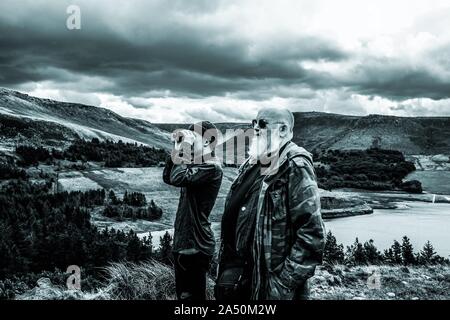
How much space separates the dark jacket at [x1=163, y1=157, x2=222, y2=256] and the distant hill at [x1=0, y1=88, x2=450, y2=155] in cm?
1914

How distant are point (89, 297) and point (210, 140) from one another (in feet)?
7.55

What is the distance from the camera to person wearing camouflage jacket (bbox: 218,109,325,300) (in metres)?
2.78

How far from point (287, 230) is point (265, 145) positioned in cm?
54

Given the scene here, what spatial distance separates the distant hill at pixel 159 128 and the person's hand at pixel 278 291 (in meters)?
20.6

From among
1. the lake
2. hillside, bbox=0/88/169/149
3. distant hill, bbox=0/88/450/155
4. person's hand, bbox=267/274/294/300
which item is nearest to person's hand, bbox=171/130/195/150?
person's hand, bbox=267/274/294/300

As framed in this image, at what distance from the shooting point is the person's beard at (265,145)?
3.04 m

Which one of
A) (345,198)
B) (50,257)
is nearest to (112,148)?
(345,198)

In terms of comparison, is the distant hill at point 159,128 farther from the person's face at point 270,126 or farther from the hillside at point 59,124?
the person's face at point 270,126

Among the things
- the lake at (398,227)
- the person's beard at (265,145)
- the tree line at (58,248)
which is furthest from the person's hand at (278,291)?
the lake at (398,227)

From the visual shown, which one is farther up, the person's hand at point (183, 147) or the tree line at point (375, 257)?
the person's hand at point (183, 147)

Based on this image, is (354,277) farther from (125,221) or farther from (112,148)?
(112,148)

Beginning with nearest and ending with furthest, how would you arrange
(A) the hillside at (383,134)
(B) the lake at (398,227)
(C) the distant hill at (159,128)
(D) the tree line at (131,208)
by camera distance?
1. (D) the tree line at (131,208)
2. (B) the lake at (398,227)
3. (C) the distant hill at (159,128)
4. (A) the hillside at (383,134)

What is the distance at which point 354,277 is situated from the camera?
23.1 ft
